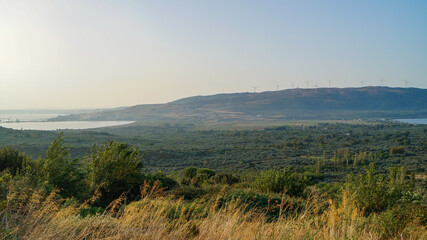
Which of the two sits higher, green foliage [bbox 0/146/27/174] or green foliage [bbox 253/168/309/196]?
green foliage [bbox 0/146/27/174]

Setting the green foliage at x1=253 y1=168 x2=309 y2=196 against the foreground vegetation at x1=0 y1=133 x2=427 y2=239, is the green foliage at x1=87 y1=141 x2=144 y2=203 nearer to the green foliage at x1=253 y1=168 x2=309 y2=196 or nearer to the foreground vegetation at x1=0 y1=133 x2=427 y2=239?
the foreground vegetation at x1=0 y1=133 x2=427 y2=239

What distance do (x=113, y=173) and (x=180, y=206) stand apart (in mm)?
7349

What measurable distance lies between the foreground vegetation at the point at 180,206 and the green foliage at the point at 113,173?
4cm

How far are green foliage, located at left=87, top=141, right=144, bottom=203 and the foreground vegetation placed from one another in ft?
0.14

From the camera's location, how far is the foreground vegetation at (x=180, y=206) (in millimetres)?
4031

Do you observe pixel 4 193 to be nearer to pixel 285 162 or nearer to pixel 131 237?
pixel 131 237

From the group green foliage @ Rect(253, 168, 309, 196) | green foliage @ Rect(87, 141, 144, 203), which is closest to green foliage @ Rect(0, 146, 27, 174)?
green foliage @ Rect(87, 141, 144, 203)

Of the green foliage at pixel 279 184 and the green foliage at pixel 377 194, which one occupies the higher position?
the green foliage at pixel 377 194

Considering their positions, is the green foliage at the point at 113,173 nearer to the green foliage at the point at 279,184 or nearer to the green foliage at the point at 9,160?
the green foliage at the point at 9,160

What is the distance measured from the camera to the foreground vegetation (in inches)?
159

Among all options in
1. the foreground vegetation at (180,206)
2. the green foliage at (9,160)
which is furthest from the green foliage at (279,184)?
the green foliage at (9,160)

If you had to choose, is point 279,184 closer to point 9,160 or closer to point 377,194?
point 377,194

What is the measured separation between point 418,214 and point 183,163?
131ft

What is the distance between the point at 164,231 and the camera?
4223 mm
